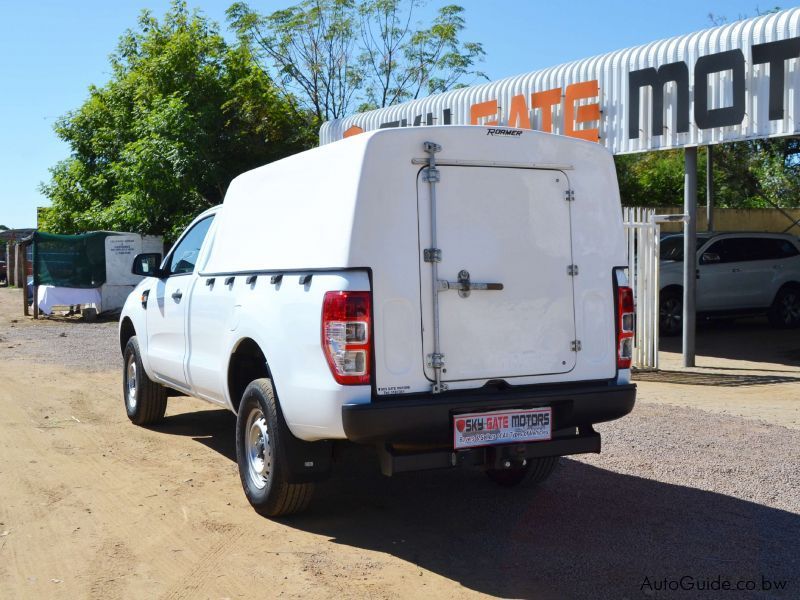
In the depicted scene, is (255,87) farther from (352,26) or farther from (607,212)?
(607,212)

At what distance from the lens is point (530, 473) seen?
20.6 ft

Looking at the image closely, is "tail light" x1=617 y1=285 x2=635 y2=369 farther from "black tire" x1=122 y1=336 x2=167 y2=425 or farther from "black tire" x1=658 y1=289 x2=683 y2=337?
"black tire" x1=658 y1=289 x2=683 y2=337

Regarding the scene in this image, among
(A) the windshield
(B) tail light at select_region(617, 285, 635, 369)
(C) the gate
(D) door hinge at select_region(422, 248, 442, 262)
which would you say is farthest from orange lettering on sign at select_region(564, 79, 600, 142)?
(D) door hinge at select_region(422, 248, 442, 262)

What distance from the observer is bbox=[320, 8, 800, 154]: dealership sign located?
37.0ft

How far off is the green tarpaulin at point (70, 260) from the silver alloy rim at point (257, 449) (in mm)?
16877

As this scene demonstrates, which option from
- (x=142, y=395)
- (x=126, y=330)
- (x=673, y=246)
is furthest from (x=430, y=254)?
(x=673, y=246)

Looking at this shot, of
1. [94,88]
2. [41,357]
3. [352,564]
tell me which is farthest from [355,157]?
[94,88]

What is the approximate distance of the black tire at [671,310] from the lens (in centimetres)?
1571

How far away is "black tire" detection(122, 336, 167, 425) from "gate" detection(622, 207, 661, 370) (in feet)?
21.1

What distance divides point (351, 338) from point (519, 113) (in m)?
11.1

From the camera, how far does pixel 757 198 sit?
34750 mm

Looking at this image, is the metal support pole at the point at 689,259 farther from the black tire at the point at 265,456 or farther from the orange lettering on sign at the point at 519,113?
the black tire at the point at 265,456

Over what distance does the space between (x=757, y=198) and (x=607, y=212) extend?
31.9m

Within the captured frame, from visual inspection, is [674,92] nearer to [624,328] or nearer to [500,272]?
[624,328]
